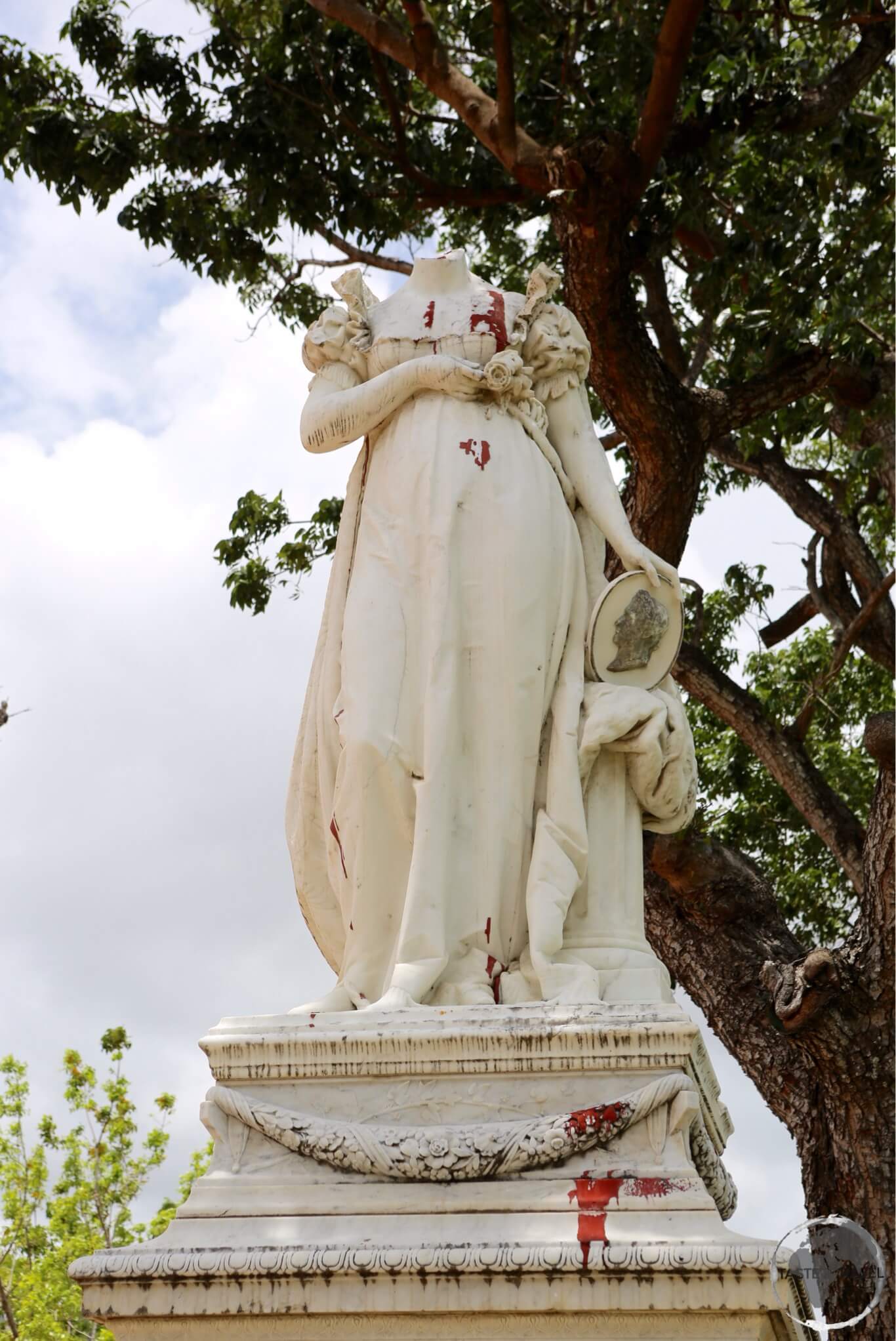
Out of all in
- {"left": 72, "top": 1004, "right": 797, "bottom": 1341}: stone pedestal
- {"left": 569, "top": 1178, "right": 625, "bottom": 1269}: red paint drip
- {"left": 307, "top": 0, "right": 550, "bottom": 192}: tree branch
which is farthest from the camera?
{"left": 307, "top": 0, "right": 550, "bottom": 192}: tree branch

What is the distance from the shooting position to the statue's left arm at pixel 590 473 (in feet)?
17.8

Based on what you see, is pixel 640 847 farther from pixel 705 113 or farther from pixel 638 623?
pixel 705 113

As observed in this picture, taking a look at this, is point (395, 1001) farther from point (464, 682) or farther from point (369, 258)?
point (369, 258)

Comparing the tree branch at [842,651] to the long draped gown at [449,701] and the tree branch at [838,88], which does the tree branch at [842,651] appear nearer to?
the tree branch at [838,88]

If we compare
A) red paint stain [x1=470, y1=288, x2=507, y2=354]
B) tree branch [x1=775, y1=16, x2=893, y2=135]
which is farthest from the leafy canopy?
red paint stain [x1=470, y1=288, x2=507, y2=354]

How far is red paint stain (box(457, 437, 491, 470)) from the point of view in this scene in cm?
537

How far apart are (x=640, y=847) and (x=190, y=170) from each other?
7848mm

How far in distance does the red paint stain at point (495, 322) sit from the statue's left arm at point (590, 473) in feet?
0.83

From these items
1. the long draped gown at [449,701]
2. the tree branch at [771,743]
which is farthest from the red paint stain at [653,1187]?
the tree branch at [771,743]

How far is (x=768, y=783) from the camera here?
41.9ft

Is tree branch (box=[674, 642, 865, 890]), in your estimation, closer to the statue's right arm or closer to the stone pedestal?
the statue's right arm

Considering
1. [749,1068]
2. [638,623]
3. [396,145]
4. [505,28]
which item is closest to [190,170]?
[396,145]

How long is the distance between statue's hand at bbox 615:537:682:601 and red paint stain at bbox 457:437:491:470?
0.47 m

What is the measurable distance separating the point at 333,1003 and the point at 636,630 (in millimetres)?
1392
